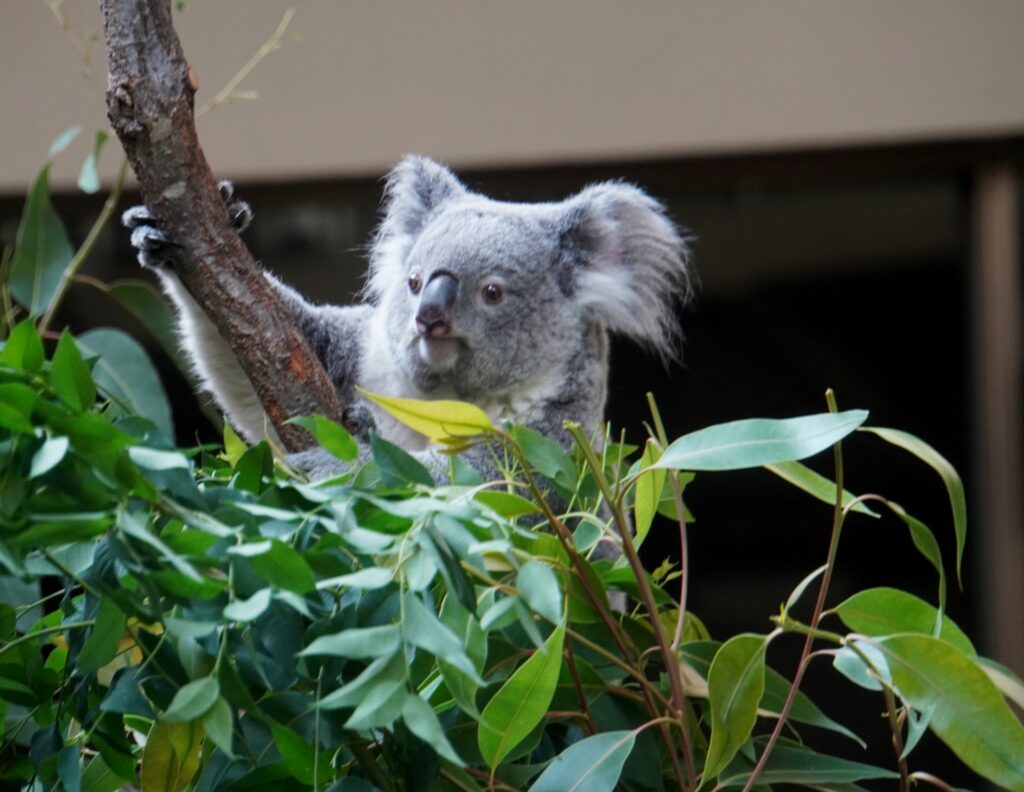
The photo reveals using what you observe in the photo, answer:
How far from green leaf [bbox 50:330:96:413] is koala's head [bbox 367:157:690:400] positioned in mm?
1041

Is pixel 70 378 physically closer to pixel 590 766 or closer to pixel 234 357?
pixel 590 766

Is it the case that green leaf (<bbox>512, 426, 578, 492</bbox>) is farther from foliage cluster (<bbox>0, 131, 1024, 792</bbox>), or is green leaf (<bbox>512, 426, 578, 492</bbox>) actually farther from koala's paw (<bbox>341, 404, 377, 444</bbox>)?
koala's paw (<bbox>341, 404, 377, 444</bbox>)

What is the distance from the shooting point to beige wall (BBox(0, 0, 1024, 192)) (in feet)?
11.2

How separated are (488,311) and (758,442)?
41.2 inches

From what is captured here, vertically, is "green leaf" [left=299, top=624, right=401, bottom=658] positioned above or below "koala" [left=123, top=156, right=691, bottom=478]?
above

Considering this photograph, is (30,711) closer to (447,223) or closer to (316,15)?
(447,223)

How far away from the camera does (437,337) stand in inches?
75.9

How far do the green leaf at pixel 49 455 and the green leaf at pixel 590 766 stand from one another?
433 mm

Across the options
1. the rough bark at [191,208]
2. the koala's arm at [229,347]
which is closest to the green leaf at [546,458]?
the rough bark at [191,208]

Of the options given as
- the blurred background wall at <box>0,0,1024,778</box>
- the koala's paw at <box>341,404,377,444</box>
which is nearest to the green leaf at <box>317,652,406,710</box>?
→ the koala's paw at <box>341,404,377,444</box>

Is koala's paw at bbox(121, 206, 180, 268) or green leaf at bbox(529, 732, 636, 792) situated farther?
koala's paw at bbox(121, 206, 180, 268)

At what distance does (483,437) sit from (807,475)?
324mm

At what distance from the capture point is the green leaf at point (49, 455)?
0.77 m

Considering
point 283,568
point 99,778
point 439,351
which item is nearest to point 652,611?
point 283,568
